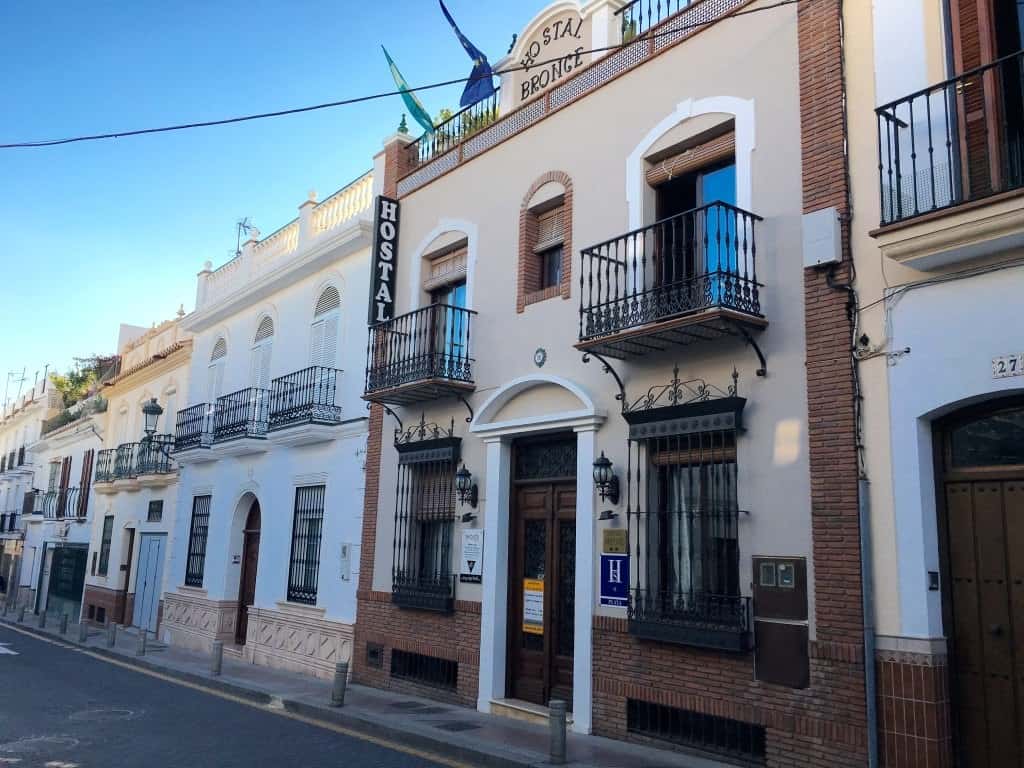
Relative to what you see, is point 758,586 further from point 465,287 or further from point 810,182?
point 465,287

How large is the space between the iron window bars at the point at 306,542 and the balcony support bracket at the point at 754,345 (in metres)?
8.88

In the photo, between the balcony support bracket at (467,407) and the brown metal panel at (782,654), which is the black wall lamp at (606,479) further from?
the balcony support bracket at (467,407)

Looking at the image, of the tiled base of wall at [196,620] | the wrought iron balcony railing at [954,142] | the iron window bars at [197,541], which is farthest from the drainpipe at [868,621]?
the iron window bars at [197,541]

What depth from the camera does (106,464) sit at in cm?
2552

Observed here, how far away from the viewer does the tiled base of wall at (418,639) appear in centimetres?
1112

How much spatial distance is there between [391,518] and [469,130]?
19.6ft

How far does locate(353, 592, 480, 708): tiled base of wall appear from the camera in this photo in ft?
36.5

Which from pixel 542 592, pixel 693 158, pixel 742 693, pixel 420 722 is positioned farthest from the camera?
pixel 542 592

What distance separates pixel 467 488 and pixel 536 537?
3.92 feet

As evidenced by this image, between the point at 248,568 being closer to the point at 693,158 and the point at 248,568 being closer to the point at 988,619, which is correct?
the point at 693,158

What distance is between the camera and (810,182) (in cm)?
803

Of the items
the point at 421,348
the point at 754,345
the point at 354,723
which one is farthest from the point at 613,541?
the point at 421,348

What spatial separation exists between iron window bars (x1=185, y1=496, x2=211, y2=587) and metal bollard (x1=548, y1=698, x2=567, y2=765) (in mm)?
12715

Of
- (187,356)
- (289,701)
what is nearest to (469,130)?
(289,701)
